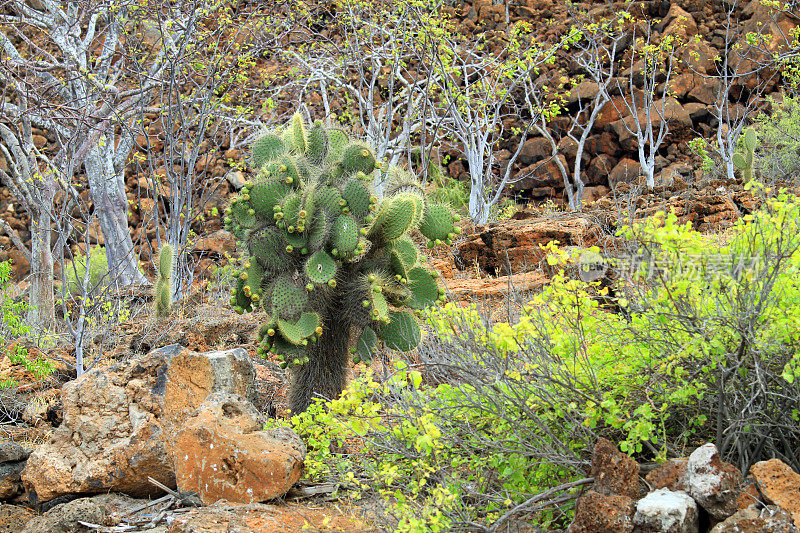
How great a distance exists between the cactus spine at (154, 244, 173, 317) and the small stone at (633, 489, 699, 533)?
568 centimetres

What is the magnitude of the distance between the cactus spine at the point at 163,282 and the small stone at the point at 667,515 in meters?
5.68

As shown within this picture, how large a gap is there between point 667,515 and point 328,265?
247 cm

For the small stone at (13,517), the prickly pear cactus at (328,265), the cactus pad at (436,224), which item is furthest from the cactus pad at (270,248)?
the small stone at (13,517)

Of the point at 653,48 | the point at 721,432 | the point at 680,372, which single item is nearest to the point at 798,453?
the point at 721,432

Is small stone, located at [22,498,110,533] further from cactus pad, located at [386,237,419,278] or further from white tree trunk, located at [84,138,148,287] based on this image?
white tree trunk, located at [84,138,148,287]

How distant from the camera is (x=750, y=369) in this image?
2727mm

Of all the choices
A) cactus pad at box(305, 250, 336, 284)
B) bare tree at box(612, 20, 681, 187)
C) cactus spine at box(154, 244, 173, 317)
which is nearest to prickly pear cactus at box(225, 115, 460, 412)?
cactus pad at box(305, 250, 336, 284)

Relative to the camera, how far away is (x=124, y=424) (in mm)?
4062

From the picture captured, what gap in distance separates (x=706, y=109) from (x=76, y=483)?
18090 millimetres

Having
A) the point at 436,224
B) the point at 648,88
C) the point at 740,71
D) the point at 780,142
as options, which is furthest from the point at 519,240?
the point at 740,71

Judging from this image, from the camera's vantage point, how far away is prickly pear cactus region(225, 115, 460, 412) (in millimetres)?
4383

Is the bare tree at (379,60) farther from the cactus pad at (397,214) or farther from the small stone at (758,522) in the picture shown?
the small stone at (758,522)

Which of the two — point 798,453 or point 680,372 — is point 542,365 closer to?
point 680,372

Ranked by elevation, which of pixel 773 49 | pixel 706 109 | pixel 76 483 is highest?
pixel 773 49
